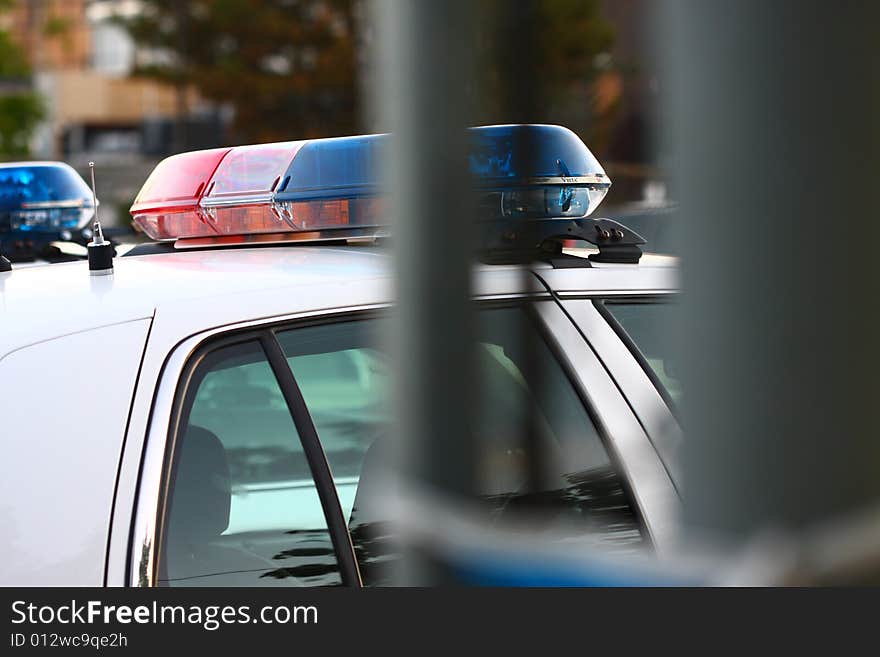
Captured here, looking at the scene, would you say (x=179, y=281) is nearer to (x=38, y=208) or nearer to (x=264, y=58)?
(x=38, y=208)

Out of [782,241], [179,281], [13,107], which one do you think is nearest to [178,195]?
[179,281]

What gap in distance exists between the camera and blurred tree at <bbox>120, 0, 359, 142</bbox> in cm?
2697

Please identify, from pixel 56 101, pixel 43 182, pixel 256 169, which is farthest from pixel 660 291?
pixel 56 101

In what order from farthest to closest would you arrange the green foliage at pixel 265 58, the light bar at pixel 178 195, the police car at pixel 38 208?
A: the green foliage at pixel 265 58
the police car at pixel 38 208
the light bar at pixel 178 195

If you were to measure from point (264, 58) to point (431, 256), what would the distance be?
1101 inches

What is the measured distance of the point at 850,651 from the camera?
751 millimetres

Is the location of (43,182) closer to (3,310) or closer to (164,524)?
(3,310)

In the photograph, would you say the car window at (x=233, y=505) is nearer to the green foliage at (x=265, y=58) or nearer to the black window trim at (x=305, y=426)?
the black window trim at (x=305, y=426)

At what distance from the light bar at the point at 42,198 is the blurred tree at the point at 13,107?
25530mm

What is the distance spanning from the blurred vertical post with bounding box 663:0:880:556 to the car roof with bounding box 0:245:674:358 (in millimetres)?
1204

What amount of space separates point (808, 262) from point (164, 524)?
1.48 m

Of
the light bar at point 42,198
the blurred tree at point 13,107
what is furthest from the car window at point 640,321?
the blurred tree at point 13,107

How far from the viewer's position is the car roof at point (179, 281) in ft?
6.57

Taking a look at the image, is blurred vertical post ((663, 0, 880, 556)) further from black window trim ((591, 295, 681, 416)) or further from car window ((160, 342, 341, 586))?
black window trim ((591, 295, 681, 416))
